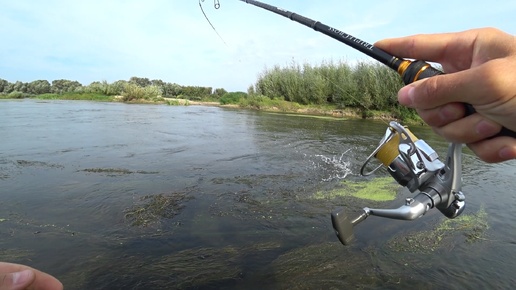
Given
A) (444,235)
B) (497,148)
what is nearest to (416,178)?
(497,148)

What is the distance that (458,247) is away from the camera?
168 inches

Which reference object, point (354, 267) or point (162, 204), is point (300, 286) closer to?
point (354, 267)

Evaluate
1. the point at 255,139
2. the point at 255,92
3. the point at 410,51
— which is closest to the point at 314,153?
the point at 255,139

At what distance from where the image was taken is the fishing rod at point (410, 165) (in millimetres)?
1967

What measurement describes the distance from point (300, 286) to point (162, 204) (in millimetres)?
2646

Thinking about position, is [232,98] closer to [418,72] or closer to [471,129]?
[418,72]

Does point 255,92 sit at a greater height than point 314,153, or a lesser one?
greater

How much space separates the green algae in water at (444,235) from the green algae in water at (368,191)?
1171 millimetres

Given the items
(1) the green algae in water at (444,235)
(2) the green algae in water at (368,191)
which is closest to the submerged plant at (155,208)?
(2) the green algae in water at (368,191)

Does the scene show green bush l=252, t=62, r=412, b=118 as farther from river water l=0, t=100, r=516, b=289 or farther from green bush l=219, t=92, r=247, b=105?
river water l=0, t=100, r=516, b=289

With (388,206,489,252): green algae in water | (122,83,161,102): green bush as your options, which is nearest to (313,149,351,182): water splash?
(388,206,489,252): green algae in water

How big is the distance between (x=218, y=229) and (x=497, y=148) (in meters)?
3.46

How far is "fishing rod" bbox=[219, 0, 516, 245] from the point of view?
1.97 m

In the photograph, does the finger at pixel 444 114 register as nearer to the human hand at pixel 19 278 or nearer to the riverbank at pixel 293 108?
the human hand at pixel 19 278
